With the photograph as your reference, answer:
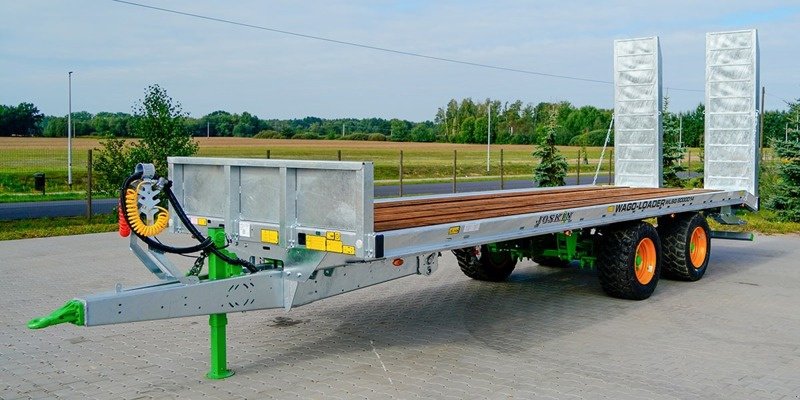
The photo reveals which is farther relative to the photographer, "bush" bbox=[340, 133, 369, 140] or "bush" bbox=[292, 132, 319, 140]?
Answer: "bush" bbox=[340, 133, 369, 140]

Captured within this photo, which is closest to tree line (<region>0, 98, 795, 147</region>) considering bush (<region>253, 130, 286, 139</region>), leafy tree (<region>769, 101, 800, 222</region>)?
bush (<region>253, 130, 286, 139</region>)

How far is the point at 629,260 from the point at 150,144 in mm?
11667

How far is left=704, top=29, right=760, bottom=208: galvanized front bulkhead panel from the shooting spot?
1243 centimetres

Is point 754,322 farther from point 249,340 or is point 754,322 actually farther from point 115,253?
point 115,253

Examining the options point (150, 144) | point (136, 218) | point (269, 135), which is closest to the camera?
point (136, 218)

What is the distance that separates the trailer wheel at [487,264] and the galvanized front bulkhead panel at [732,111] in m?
4.30

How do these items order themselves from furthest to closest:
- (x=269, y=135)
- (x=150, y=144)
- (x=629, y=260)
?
(x=269, y=135) < (x=150, y=144) < (x=629, y=260)

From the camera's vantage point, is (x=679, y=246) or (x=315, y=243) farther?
(x=679, y=246)

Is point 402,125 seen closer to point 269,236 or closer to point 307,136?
point 307,136

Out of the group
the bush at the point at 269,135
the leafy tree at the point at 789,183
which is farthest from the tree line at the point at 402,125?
the leafy tree at the point at 789,183

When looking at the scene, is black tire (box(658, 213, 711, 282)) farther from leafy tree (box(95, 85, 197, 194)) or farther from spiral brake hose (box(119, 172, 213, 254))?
leafy tree (box(95, 85, 197, 194))

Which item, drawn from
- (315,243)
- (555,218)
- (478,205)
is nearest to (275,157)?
(478,205)

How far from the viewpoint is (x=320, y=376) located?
253 inches

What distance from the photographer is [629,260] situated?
9.02 m
